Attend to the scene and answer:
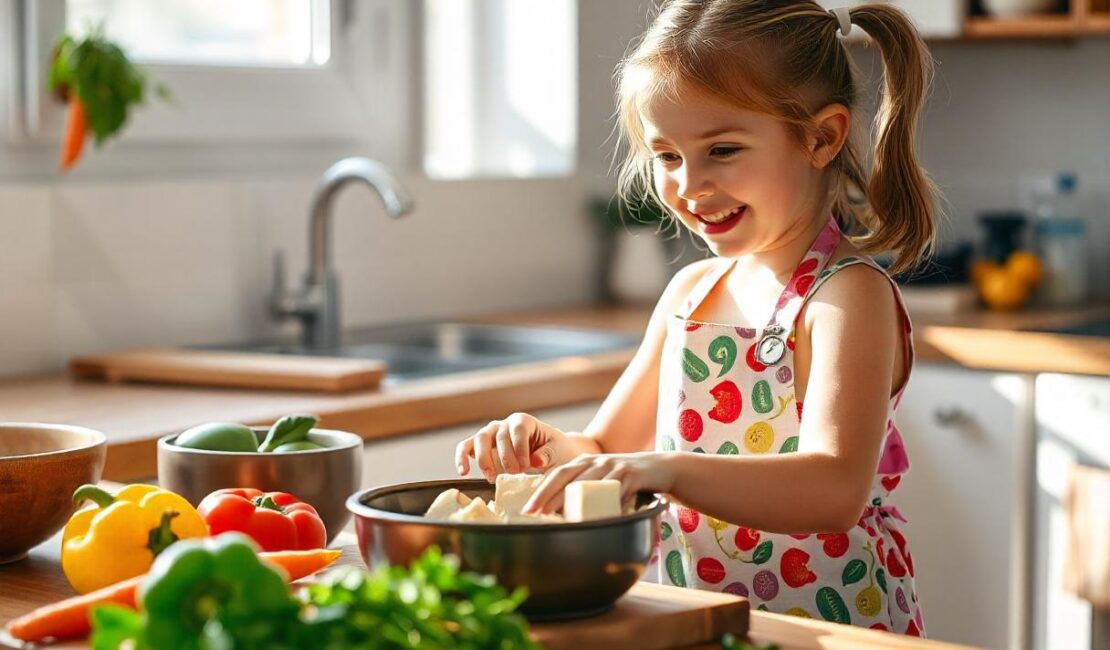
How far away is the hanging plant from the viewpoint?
255 cm

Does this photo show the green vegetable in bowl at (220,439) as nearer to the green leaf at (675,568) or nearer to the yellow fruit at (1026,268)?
the green leaf at (675,568)

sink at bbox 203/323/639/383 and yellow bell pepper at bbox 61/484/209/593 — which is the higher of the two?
sink at bbox 203/323/639/383

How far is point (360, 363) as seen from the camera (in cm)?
242

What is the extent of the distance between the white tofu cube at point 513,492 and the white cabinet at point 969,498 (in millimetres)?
1703

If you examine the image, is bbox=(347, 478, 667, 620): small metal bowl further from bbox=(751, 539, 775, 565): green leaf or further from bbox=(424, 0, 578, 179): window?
bbox=(424, 0, 578, 179): window

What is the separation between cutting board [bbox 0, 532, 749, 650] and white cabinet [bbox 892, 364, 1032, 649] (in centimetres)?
167

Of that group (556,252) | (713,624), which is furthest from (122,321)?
(713,624)

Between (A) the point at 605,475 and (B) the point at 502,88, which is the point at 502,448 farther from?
(B) the point at 502,88

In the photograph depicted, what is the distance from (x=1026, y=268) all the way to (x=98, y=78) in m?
1.82

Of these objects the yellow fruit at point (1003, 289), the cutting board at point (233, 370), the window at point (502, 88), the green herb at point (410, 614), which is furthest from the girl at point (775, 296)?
the window at point (502, 88)

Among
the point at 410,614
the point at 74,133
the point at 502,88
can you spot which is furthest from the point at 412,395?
the point at 410,614

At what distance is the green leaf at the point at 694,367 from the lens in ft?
5.50

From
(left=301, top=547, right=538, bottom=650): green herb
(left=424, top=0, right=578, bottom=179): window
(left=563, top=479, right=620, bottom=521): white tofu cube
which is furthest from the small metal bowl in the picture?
(left=424, top=0, right=578, bottom=179): window

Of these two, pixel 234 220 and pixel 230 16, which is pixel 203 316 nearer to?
pixel 234 220
